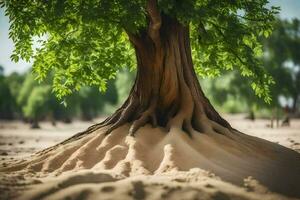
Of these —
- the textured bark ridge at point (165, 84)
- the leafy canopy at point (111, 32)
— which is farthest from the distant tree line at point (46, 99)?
the textured bark ridge at point (165, 84)

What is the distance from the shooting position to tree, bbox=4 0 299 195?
31.2 ft

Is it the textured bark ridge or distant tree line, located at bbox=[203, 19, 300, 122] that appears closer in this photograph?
the textured bark ridge

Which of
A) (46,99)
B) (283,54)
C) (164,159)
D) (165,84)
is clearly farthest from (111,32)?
(46,99)

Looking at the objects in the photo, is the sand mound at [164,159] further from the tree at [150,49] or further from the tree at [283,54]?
the tree at [283,54]

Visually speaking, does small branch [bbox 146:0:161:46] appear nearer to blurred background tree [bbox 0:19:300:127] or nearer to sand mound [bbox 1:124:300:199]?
sand mound [bbox 1:124:300:199]

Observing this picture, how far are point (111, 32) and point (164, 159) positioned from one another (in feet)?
12.6

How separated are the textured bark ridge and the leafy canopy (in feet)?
1.84

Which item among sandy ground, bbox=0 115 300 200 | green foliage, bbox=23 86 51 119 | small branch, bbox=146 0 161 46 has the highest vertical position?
small branch, bbox=146 0 161 46

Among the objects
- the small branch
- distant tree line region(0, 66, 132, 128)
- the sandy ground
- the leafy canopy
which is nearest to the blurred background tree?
distant tree line region(0, 66, 132, 128)

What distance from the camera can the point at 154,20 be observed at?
9969mm

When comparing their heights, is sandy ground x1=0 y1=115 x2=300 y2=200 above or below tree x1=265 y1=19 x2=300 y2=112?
below

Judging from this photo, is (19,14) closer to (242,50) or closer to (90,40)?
(90,40)

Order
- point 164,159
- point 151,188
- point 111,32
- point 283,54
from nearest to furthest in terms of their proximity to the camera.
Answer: point 151,188 → point 164,159 → point 111,32 → point 283,54

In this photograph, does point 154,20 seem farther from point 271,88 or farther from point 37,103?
point 37,103
